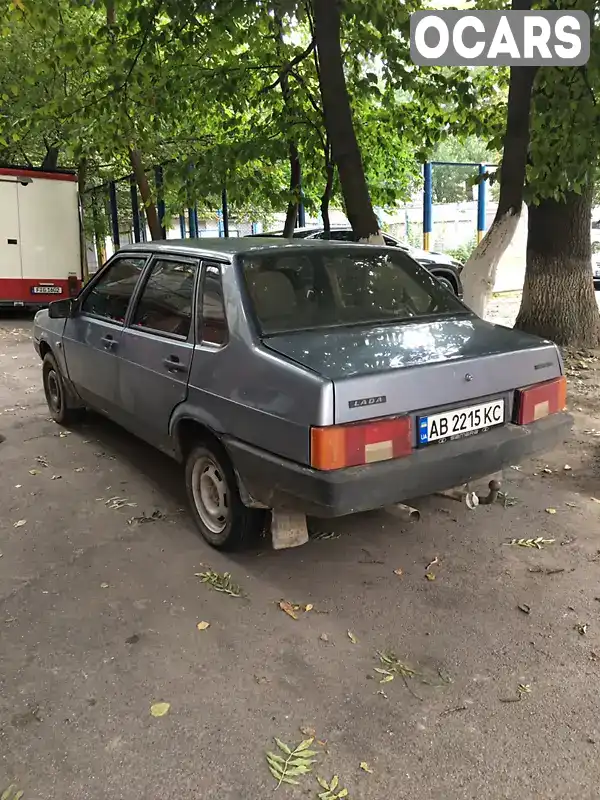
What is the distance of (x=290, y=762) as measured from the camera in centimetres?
227

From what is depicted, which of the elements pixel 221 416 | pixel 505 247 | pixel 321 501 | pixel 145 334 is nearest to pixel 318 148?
pixel 505 247

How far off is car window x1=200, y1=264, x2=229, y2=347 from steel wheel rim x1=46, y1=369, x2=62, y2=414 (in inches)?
108

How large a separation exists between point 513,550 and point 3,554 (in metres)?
2.76

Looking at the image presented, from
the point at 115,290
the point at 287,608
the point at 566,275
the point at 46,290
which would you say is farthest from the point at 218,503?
the point at 46,290

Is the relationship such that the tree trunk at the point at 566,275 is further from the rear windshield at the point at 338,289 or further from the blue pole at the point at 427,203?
the blue pole at the point at 427,203

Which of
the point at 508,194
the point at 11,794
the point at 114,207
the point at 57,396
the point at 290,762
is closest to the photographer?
the point at 11,794

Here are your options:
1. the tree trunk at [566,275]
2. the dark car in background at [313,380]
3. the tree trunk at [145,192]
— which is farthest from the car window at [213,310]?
the tree trunk at [145,192]

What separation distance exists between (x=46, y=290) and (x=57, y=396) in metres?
7.84

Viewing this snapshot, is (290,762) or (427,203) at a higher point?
(427,203)

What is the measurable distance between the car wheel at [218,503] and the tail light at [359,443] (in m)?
0.73

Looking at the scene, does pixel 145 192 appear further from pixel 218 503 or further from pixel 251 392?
pixel 251 392

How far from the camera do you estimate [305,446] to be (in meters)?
2.94

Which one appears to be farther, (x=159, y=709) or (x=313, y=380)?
(x=313, y=380)

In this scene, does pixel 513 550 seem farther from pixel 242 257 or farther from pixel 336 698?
pixel 242 257
